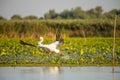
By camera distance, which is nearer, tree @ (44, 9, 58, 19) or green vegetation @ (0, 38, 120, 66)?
green vegetation @ (0, 38, 120, 66)

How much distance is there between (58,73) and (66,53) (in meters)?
1.43

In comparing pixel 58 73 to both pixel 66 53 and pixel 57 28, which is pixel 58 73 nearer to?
pixel 66 53

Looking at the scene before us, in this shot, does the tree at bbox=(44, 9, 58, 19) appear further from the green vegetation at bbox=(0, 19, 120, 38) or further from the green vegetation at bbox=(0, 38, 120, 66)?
the green vegetation at bbox=(0, 38, 120, 66)

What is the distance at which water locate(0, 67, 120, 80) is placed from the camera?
665 cm

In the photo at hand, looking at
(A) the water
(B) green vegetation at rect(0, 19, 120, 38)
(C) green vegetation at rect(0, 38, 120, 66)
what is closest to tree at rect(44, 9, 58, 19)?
(B) green vegetation at rect(0, 19, 120, 38)

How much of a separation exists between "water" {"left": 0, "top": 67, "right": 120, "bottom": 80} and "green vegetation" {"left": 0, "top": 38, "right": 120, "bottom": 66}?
358 millimetres

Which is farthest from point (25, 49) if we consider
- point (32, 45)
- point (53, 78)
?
point (53, 78)

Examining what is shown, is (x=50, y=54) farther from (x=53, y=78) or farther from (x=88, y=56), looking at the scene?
(x=53, y=78)

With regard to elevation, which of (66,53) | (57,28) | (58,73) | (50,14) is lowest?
(58,73)

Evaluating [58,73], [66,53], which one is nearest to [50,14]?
[66,53]

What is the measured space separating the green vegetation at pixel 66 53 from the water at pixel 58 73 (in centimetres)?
36

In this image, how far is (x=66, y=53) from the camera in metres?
8.61

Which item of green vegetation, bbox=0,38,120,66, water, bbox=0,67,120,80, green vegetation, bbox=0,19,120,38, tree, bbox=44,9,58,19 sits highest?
tree, bbox=44,9,58,19

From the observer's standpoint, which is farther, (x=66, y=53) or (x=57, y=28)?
(x=57, y=28)
